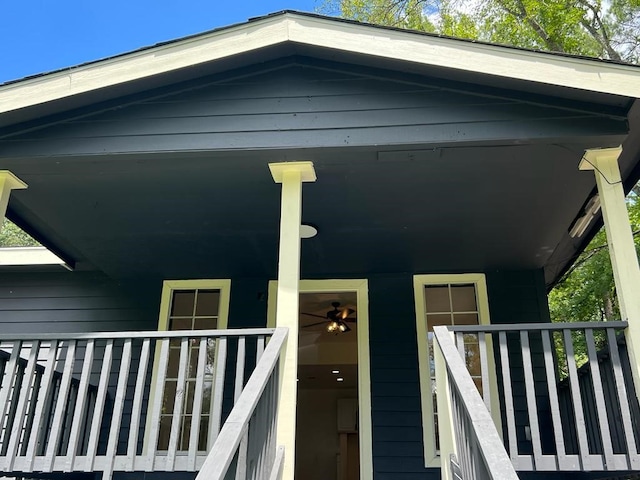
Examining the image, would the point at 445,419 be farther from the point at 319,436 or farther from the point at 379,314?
the point at 319,436

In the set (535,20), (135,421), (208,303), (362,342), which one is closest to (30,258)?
(208,303)

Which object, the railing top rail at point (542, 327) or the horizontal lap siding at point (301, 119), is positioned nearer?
the railing top rail at point (542, 327)

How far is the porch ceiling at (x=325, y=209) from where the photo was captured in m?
3.64

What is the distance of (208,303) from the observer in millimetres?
5695

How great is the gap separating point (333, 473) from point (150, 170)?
897 cm

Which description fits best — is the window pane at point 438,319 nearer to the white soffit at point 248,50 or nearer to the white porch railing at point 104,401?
the white porch railing at point 104,401

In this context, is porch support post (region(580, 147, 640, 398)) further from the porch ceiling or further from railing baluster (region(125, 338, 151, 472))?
railing baluster (region(125, 338, 151, 472))

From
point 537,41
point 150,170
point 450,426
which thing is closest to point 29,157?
point 150,170

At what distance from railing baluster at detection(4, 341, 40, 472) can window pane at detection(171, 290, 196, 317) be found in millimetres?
2203

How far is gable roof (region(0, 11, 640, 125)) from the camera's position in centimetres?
333

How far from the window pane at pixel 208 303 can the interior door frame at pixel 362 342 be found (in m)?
0.60

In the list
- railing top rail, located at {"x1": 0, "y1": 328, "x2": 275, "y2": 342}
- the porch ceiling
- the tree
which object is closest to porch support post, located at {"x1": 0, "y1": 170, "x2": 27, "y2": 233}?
the porch ceiling

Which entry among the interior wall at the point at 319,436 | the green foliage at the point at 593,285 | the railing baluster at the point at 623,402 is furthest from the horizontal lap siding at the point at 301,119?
the interior wall at the point at 319,436

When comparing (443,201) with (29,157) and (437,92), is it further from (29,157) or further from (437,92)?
(29,157)
